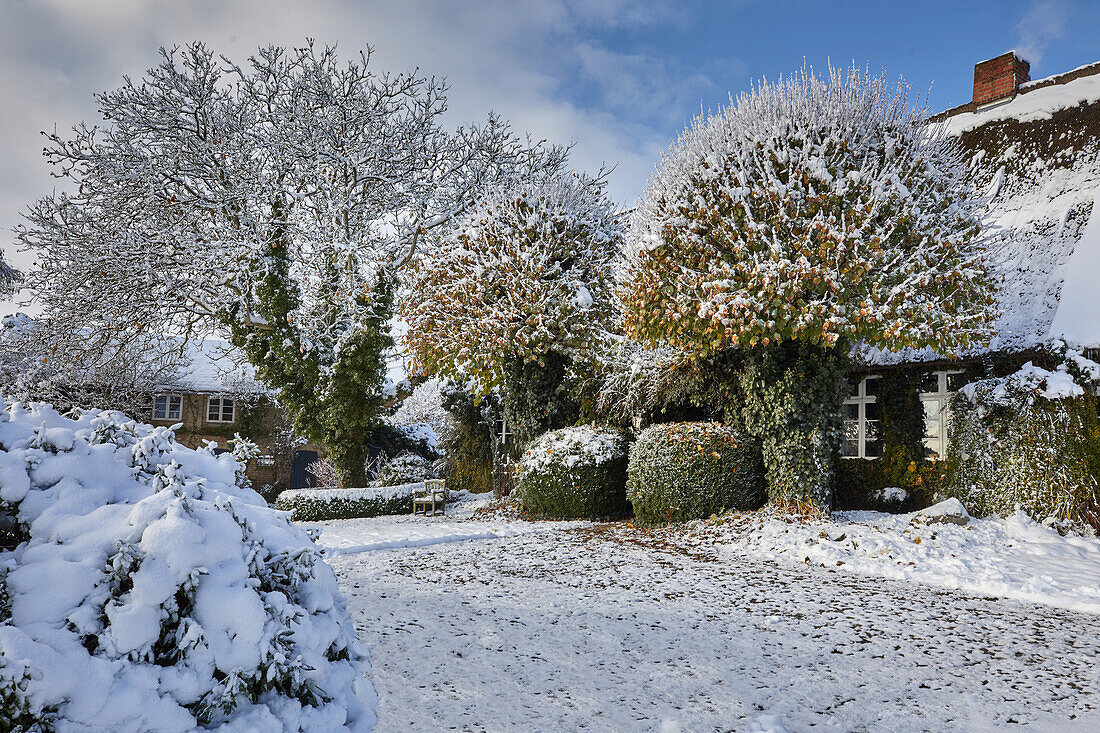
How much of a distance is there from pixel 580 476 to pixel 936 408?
21.1ft

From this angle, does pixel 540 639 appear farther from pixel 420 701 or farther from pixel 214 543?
pixel 214 543

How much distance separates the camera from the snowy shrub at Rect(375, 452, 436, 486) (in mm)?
17641

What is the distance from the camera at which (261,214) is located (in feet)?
49.4

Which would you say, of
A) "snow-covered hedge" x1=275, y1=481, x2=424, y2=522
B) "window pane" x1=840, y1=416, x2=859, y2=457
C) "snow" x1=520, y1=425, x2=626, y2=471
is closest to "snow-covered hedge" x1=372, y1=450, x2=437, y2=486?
"snow-covered hedge" x1=275, y1=481, x2=424, y2=522

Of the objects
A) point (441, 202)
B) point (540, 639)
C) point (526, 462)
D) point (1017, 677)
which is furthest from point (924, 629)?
point (441, 202)

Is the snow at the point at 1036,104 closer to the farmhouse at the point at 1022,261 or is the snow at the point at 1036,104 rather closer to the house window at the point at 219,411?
the farmhouse at the point at 1022,261

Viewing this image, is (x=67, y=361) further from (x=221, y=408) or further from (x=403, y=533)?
(x=221, y=408)

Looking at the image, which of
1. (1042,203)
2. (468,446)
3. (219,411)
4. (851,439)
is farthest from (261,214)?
(219,411)

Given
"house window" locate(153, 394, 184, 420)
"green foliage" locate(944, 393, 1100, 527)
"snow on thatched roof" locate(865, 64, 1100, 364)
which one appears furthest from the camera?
"house window" locate(153, 394, 184, 420)

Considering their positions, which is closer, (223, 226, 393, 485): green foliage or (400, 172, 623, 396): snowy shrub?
(400, 172, 623, 396): snowy shrub

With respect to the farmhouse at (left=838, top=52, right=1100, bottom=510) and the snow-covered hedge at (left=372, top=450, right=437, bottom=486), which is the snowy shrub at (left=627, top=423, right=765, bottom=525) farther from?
the snow-covered hedge at (left=372, top=450, right=437, bottom=486)

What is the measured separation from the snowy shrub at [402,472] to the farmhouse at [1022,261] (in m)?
11.1

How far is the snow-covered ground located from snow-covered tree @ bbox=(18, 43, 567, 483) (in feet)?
26.1

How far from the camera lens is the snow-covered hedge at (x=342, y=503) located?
45.6 feet
